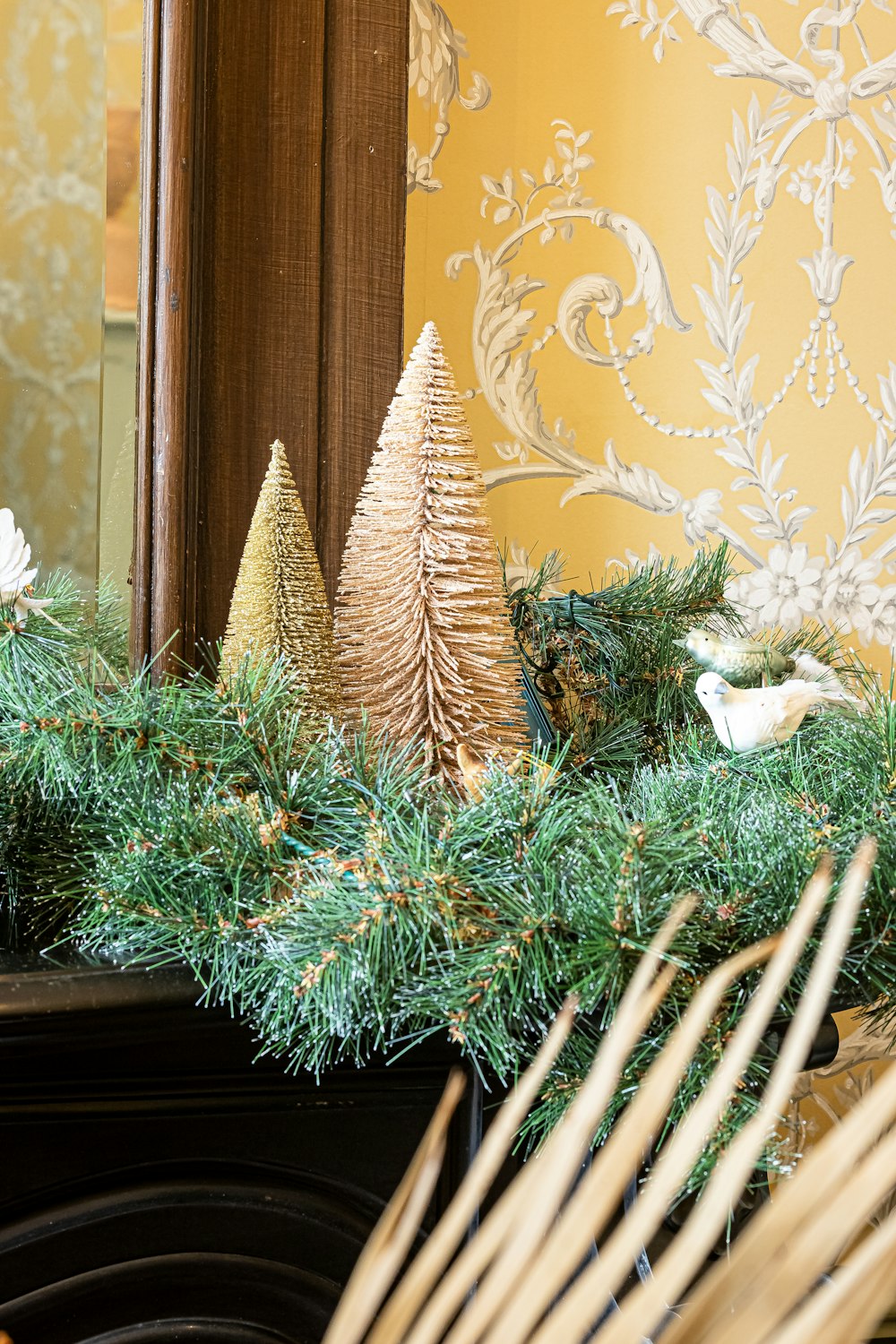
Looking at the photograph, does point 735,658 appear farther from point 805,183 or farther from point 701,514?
point 805,183

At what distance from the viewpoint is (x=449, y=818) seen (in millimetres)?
368

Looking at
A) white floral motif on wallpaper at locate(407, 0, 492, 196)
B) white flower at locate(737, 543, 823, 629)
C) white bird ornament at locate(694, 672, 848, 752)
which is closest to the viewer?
white bird ornament at locate(694, 672, 848, 752)

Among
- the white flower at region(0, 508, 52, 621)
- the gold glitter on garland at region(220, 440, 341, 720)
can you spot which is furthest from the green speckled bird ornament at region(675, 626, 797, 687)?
the white flower at region(0, 508, 52, 621)

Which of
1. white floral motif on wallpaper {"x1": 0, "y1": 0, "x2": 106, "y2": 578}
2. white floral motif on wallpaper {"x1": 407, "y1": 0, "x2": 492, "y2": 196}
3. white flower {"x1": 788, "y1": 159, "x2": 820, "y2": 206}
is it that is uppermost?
white floral motif on wallpaper {"x1": 407, "y1": 0, "x2": 492, "y2": 196}

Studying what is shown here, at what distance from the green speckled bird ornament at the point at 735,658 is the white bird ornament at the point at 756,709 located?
0.08 feet

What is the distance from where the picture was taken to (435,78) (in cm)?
71

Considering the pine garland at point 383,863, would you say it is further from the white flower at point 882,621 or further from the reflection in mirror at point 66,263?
the white flower at point 882,621

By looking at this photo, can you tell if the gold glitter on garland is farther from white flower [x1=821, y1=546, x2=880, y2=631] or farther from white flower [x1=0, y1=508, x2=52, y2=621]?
white flower [x1=821, y1=546, x2=880, y2=631]

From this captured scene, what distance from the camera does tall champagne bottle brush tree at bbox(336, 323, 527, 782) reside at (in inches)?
19.2

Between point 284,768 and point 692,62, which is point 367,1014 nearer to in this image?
point 284,768

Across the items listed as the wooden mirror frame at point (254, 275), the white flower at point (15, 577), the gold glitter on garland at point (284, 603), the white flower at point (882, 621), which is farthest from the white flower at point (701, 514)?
the white flower at point (15, 577)

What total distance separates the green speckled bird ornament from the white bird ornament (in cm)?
3

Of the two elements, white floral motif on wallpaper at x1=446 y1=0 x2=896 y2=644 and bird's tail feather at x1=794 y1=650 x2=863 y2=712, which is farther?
white floral motif on wallpaper at x1=446 y1=0 x2=896 y2=644

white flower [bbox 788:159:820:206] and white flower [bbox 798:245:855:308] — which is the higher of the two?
white flower [bbox 788:159:820:206]
